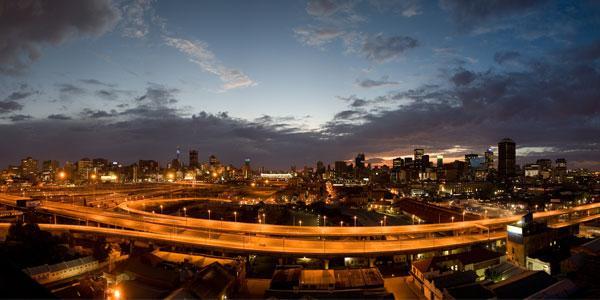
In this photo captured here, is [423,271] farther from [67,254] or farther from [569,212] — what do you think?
[569,212]

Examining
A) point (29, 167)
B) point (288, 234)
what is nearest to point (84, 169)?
point (29, 167)

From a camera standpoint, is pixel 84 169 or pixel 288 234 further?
pixel 84 169

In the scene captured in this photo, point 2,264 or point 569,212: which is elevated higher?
point 2,264

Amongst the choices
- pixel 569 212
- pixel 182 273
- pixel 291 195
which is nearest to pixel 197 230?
pixel 182 273

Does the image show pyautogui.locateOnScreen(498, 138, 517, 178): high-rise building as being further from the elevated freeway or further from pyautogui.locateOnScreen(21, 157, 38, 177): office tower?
pyautogui.locateOnScreen(21, 157, 38, 177): office tower

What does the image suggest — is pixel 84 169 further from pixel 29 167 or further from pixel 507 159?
pixel 507 159

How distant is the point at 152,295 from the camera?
14.0 meters

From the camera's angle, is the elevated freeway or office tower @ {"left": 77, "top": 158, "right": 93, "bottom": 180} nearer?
the elevated freeway

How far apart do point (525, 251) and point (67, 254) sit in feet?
91.1

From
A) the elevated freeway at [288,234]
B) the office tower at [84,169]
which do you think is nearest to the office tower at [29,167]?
the office tower at [84,169]

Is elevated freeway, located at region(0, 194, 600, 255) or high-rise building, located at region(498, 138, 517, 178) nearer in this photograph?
elevated freeway, located at region(0, 194, 600, 255)

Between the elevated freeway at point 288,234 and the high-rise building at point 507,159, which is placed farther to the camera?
the high-rise building at point 507,159

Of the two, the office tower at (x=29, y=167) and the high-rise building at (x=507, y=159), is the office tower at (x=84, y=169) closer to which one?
the office tower at (x=29, y=167)

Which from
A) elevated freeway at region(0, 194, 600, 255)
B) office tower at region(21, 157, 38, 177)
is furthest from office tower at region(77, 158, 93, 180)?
elevated freeway at region(0, 194, 600, 255)
